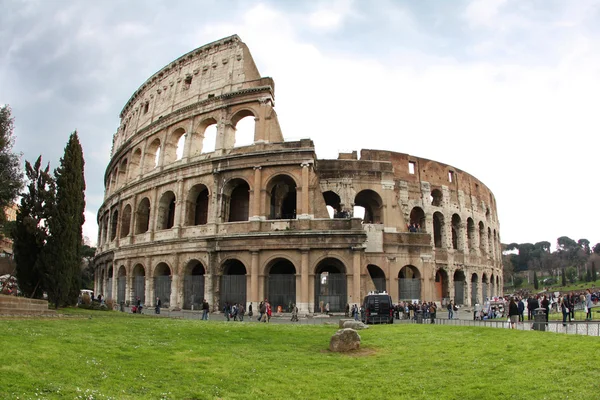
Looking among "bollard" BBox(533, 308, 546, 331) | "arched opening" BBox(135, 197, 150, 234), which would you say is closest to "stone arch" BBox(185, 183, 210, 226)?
"arched opening" BBox(135, 197, 150, 234)

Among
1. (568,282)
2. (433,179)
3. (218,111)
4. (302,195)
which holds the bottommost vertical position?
(568,282)

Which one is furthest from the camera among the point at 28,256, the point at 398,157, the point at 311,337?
the point at 398,157

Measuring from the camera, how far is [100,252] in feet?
121

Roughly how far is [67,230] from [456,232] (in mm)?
28195

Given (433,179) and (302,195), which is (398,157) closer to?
(433,179)

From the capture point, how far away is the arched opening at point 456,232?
117 ft

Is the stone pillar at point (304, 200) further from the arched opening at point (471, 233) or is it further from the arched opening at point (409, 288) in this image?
the arched opening at point (471, 233)

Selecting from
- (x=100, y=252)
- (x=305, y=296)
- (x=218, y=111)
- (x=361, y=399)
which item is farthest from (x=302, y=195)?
(x=100, y=252)

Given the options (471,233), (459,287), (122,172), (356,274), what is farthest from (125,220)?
(471,233)

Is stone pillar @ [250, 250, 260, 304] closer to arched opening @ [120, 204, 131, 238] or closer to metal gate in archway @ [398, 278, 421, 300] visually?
metal gate in archway @ [398, 278, 421, 300]

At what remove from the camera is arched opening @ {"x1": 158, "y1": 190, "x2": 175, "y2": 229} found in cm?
2973

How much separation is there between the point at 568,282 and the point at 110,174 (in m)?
75.5

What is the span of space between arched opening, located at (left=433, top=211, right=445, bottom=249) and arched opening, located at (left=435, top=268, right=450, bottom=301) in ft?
6.79

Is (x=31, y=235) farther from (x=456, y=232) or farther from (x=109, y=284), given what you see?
(x=456, y=232)
